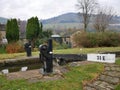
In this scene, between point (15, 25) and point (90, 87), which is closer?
point (90, 87)

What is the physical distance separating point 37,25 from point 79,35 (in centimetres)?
475

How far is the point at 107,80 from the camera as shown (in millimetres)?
10109

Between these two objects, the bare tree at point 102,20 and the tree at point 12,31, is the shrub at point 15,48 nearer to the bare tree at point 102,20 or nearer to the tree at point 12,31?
the tree at point 12,31

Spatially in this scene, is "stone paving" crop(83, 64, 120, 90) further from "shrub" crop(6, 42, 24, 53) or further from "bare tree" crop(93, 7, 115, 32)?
"bare tree" crop(93, 7, 115, 32)

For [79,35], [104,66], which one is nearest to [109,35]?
[79,35]

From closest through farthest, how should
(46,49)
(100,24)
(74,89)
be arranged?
(74,89) < (46,49) < (100,24)

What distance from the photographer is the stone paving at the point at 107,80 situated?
946 cm

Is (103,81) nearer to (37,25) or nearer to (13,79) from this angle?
(13,79)

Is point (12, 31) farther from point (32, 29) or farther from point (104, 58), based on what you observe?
point (104, 58)

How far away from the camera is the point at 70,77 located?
10375 mm

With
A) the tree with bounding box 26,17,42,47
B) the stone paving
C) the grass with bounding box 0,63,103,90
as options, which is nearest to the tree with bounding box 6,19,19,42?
the tree with bounding box 26,17,42,47

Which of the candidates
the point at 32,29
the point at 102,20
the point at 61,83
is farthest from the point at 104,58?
the point at 102,20

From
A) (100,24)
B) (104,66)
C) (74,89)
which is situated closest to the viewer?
(74,89)

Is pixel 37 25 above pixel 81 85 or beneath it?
above
